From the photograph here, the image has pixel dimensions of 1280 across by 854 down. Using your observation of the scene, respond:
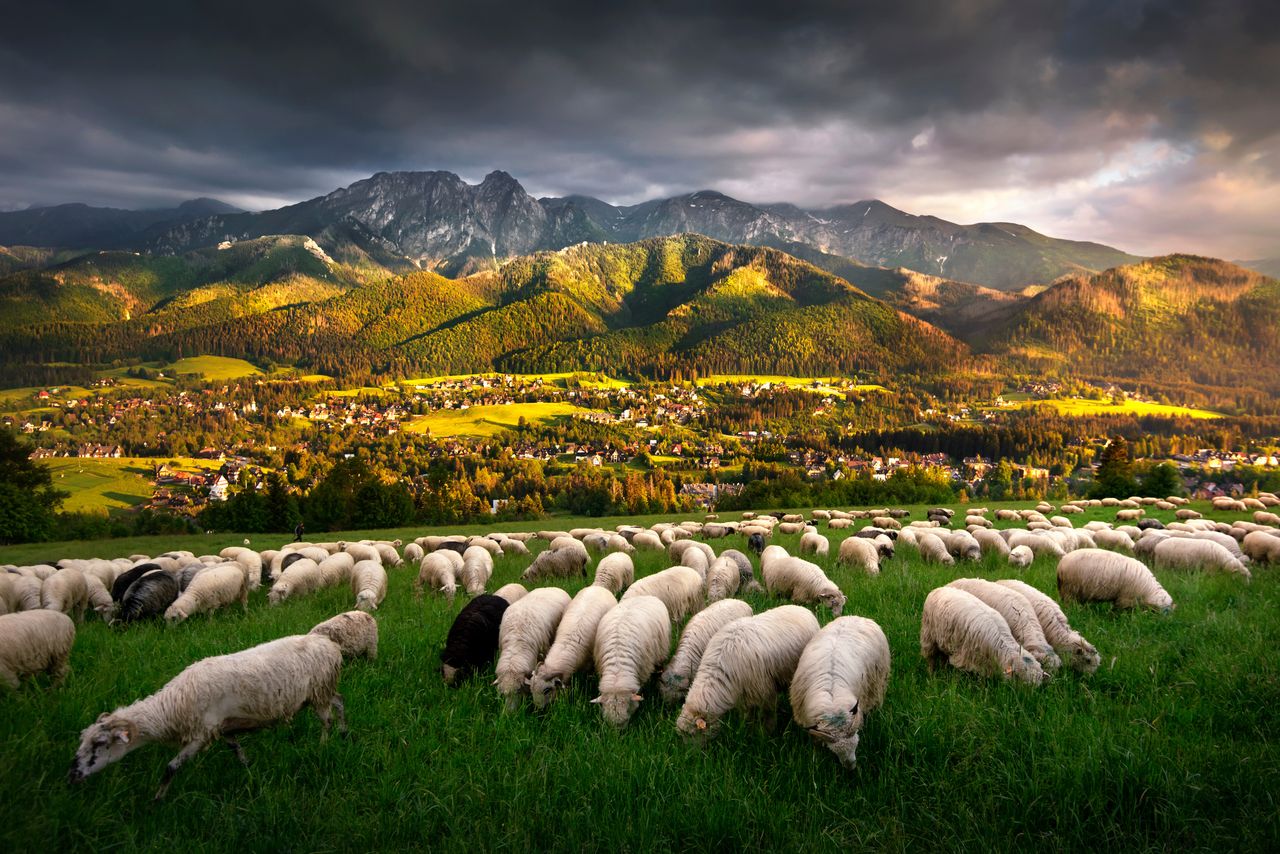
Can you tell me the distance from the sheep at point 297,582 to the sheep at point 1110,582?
656 inches

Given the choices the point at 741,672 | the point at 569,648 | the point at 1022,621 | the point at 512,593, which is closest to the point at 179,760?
the point at 569,648

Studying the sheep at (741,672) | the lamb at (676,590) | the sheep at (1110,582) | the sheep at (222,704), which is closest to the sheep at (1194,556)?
the sheep at (1110,582)

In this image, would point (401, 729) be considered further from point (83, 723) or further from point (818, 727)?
point (818, 727)

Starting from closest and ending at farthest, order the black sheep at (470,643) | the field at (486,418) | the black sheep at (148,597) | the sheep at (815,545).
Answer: the black sheep at (470,643) → the black sheep at (148,597) → the sheep at (815,545) → the field at (486,418)

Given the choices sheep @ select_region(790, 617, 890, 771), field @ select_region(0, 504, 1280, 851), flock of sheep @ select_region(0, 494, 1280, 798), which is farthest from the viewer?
flock of sheep @ select_region(0, 494, 1280, 798)

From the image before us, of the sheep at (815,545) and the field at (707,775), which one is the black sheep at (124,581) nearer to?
the field at (707,775)

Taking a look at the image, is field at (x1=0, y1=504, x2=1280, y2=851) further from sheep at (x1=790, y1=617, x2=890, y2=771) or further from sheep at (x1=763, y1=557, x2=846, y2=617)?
sheep at (x1=763, y1=557, x2=846, y2=617)

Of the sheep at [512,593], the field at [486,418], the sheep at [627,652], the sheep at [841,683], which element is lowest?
the field at [486,418]

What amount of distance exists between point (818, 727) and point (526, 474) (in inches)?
3923

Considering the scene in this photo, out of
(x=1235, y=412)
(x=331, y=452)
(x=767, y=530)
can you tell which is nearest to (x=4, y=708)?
(x=767, y=530)

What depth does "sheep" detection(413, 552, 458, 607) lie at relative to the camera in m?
13.1

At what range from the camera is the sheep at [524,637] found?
22.2 feet

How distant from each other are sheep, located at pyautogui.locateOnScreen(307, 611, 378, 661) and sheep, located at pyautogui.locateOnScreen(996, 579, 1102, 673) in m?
9.43

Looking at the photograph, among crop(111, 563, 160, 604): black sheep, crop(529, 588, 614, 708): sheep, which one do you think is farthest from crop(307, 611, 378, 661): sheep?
crop(111, 563, 160, 604): black sheep
